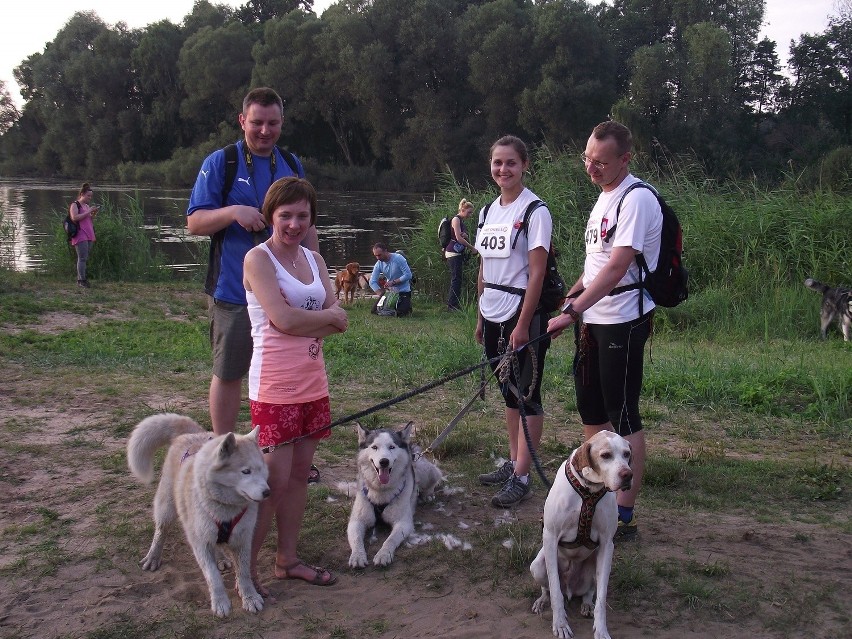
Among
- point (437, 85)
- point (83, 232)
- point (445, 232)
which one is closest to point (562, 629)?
point (445, 232)

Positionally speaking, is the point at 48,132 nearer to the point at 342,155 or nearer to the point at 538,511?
the point at 342,155

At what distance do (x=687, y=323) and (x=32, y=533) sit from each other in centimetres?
862

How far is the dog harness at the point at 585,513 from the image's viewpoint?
2914 mm

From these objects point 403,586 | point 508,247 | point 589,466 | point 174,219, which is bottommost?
point 403,586

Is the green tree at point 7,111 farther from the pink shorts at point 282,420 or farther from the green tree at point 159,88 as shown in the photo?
the pink shorts at point 282,420

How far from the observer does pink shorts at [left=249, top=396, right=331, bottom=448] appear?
3059 millimetres

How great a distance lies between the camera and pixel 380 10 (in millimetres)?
39125

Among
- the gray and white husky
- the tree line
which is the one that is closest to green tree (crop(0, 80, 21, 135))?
the tree line

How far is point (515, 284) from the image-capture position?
157 inches

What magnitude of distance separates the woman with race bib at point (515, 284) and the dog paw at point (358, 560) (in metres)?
0.91

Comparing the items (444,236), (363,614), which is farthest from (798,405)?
(444,236)

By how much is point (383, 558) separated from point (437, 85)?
3762 centimetres

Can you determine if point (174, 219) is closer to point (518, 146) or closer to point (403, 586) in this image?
point (518, 146)

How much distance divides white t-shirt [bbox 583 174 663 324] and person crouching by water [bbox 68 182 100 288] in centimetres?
1180
